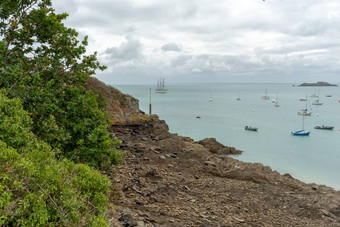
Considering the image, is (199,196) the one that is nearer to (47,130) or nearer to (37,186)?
(47,130)

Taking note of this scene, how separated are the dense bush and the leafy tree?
1731 millimetres

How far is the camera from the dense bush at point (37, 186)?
5.06 meters

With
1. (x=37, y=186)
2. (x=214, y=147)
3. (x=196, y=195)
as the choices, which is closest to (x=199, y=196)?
(x=196, y=195)

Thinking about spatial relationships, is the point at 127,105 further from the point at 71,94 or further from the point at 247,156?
the point at 247,156

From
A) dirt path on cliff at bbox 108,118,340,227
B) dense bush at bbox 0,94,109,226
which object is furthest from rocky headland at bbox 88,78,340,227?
dense bush at bbox 0,94,109,226

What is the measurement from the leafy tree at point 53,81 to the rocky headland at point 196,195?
2314 mm

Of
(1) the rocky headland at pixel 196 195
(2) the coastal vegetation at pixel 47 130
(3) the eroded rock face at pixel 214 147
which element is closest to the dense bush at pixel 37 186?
(2) the coastal vegetation at pixel 47 130

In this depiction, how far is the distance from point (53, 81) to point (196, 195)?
8144 mm

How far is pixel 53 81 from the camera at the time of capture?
34.6ft

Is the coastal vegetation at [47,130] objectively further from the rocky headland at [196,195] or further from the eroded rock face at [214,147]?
the eroded rock face at [214,147]

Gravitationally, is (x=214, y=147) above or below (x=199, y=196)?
below

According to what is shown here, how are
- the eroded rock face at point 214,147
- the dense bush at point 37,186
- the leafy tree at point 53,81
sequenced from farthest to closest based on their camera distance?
the eroded rock face at point 214,147
the leafy tree at point 53,81
the dense bush at point 37,186

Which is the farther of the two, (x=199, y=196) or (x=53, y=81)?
(x=199, y=196)

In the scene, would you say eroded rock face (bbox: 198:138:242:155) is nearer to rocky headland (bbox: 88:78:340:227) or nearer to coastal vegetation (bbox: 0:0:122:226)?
rocky headland (bbox: 88:78:340:227)
